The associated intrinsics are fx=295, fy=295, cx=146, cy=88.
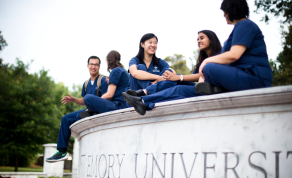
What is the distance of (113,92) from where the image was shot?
17.5ft

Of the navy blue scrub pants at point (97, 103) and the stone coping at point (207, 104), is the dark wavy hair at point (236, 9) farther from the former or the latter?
the navy blue scrub pants at point (97, 103)

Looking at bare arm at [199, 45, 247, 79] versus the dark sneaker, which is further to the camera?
the dark sneaker

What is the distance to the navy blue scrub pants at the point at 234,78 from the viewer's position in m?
3.00

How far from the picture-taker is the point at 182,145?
10.2 feet

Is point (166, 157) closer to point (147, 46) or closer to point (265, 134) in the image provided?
point (265, 134)

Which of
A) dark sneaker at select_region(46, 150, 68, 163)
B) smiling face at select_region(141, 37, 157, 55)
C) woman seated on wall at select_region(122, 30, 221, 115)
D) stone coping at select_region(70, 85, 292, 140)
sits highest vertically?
smiling face at select_region(141, 37, 157, 55)

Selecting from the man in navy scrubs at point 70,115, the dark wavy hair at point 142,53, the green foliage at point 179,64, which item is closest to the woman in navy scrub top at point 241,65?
the dark wavy hair at point 142,53

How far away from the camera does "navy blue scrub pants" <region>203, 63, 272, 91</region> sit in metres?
3.00

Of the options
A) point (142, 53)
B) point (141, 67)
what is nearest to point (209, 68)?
point (141, 67)

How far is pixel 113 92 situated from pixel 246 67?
9.20 ft

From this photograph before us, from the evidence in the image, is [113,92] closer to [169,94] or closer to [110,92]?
[110,92]

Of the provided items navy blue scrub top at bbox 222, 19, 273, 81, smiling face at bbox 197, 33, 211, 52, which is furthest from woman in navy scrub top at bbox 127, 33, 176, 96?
navy blue scrub top at bbox 222, 19, 273, 81

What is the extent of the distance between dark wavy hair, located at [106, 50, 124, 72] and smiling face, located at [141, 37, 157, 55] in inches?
33.0

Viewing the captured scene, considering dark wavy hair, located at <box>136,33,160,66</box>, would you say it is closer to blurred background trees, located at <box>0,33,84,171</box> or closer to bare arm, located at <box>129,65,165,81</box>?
bare arm, located at <box>129,65,165,81</box>
